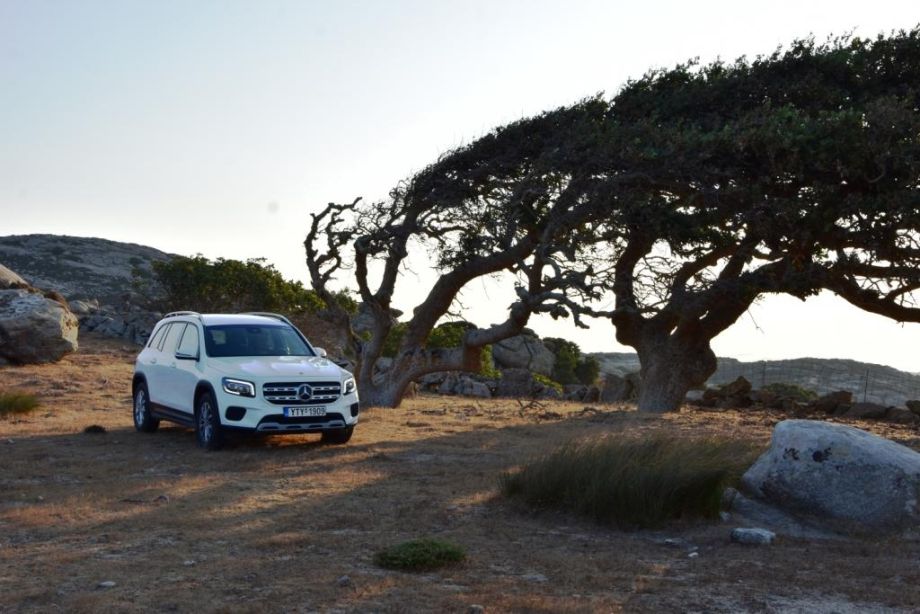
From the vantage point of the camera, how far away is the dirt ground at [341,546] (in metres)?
7.34

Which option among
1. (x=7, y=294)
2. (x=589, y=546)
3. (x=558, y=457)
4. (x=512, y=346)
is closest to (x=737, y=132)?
(x=558, y=457)

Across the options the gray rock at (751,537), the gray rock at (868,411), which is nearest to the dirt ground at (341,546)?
the gray rock at (751,537)

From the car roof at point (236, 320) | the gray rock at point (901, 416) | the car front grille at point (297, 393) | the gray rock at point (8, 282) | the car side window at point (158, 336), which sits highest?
the gray rock at point (8, 282)

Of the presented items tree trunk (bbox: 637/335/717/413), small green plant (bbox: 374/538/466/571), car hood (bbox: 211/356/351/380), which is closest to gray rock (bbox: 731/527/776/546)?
small green plant (bbox: 374/538/466/571)

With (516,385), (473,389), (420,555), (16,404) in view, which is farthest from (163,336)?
(516,385)

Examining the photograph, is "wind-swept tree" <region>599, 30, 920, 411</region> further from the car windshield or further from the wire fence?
the wire fence

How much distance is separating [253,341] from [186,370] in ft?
3.53

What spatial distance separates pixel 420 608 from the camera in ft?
23.1

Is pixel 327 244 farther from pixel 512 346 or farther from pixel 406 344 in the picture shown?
pixel 512 346

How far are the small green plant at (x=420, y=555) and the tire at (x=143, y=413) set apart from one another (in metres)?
9.92

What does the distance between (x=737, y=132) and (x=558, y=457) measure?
993cm

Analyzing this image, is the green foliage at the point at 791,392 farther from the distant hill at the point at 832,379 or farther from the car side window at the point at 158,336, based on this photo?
the car side window at the point at 158,336

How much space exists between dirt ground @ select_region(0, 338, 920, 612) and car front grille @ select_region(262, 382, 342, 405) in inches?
29.8

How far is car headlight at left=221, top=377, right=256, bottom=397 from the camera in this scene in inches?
579
